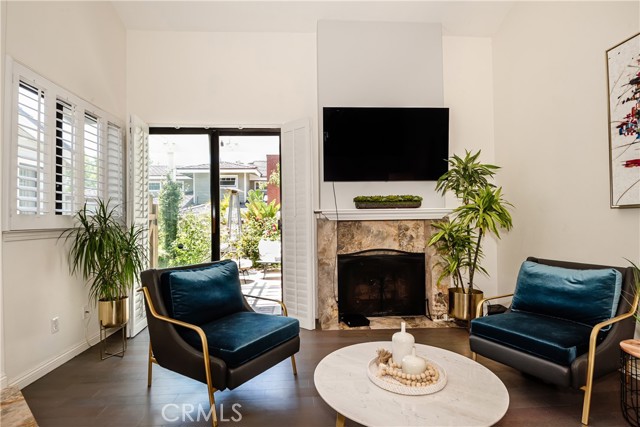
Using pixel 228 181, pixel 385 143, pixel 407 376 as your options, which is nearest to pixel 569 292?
pixel 407 376

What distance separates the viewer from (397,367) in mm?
1764

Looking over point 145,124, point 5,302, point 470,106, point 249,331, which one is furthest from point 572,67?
point 5,302

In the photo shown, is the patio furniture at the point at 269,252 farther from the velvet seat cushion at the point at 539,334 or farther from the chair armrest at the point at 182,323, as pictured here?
the velvet seat cushion at the point at 539,334

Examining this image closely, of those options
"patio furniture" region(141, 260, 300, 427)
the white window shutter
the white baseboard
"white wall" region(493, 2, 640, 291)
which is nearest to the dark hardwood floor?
the white baseboard

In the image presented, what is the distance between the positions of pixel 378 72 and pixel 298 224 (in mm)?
2125

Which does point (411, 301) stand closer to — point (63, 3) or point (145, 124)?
point (145, 124)

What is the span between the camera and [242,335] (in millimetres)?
2082

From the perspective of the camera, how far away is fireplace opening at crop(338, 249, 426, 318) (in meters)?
3.90

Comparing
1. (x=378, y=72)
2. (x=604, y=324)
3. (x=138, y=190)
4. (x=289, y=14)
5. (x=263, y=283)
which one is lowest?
(x=263, y=283)

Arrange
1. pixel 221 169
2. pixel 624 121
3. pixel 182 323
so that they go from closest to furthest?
pixel 182 323
pixel 624 121
pixel 221 169

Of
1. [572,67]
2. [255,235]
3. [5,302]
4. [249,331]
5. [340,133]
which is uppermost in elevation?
[572,67]

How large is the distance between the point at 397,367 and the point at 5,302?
2649mm

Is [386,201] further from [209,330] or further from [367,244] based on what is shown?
[209,330]

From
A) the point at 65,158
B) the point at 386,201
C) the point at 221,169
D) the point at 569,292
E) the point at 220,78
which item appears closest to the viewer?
the point at 569,292
